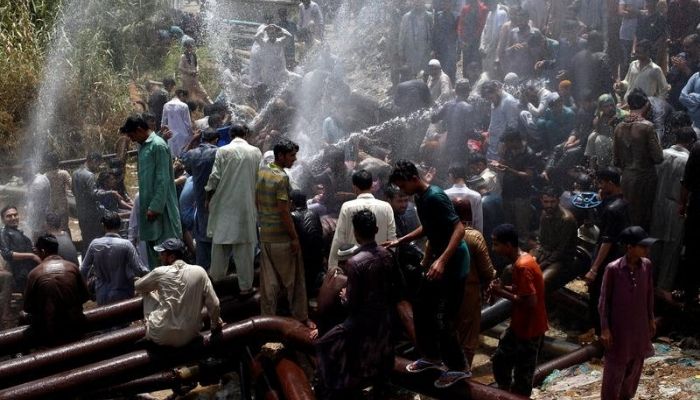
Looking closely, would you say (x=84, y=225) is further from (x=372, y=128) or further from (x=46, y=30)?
(x=46, y=30)

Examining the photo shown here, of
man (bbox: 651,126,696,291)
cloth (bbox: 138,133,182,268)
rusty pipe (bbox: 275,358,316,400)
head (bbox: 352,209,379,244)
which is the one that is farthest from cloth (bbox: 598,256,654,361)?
cloth (bbox: 138,133,182,268)

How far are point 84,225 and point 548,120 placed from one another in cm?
591

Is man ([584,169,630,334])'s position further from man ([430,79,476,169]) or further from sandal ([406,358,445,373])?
man ([430,79,476,169])

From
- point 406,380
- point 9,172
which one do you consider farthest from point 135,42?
point 406,380

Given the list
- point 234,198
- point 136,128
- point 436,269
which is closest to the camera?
point 436,269

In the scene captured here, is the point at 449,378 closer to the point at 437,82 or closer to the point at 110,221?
the point at 110,221

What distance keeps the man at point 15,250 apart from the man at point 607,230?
5742 mm

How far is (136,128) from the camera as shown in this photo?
9.18 meters

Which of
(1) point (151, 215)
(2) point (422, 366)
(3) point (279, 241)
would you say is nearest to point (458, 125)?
(3) point (279, 241)

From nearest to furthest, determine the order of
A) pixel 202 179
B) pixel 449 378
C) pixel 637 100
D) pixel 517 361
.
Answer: pixel 449 378 < pixel 517 361 < pixel 202 179 < pixel 637 100

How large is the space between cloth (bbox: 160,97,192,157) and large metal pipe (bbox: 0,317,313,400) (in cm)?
500

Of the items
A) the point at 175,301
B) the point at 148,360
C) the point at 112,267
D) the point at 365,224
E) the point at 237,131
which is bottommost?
the point at 148,360

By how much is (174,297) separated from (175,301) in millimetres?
35

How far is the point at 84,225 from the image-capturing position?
11.5 meters
